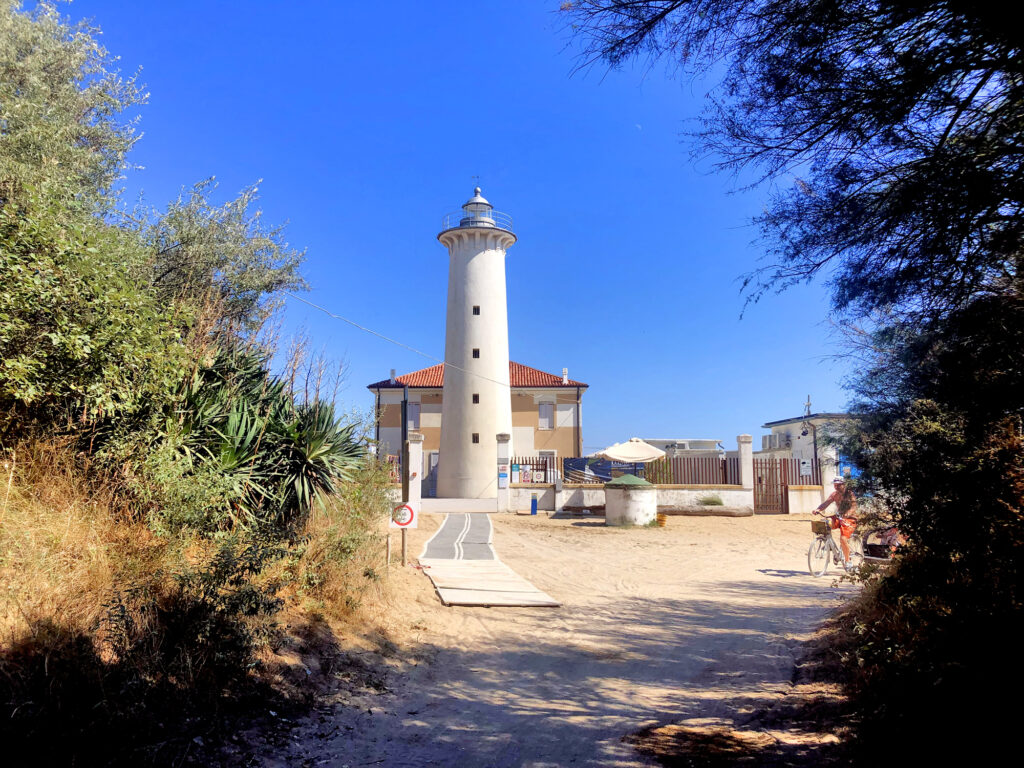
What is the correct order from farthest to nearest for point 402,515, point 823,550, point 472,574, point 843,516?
1. point 823,550
2. point 472,574
3. point 843,516
4. point 402,515

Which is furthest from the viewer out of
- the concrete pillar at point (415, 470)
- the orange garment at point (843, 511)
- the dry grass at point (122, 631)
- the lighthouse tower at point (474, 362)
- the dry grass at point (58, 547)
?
the lighthouse tower at point (474, 362)

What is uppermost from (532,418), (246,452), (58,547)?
(532,418)

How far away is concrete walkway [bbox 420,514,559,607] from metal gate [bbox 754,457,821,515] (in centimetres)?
1273

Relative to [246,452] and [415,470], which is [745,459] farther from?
[246,452]

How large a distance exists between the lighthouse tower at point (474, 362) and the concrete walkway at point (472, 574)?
11980 mm

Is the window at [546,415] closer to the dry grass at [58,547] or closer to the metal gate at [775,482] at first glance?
the metal gate at [775,482]

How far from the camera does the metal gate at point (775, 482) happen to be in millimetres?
25734

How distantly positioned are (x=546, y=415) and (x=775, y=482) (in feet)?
57.5

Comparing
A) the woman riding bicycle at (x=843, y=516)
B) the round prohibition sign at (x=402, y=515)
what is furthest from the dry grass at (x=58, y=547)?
the woman riding bicycle at (x=843, y=516)

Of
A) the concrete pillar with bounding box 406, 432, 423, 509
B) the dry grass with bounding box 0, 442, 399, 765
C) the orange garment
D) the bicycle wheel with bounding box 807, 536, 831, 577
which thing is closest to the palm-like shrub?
the dry grass with bounding box 0, 442, 399, 765

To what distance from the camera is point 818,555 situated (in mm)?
13102

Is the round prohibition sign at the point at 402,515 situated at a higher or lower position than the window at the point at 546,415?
lower

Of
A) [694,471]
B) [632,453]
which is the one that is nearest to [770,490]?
[694,471]

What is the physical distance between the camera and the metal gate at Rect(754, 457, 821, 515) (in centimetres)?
2573
